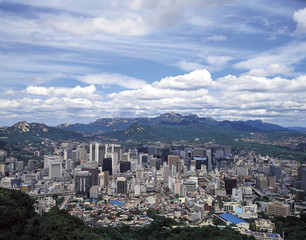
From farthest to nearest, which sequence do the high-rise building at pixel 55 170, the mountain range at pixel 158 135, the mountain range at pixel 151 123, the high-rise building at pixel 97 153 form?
1. the mountain range at pixel 151 123
2. the mountain range at pixel 158 135
3. the high-rise building at pixel 97 153
4. the high-rise building at pixel 55 170

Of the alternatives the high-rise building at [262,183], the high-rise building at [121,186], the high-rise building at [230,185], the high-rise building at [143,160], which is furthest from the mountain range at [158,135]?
the high-rise building at [121,186]

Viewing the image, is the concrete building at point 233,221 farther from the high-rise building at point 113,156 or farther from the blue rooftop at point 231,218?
the high-rise building at point 113,156

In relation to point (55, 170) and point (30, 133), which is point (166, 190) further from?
point (30, 133)

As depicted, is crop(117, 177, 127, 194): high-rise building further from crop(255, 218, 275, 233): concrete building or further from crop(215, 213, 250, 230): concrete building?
crop(255, 218, 275, 233): concrete building

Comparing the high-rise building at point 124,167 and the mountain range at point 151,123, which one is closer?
the high-rise building at point 124,167

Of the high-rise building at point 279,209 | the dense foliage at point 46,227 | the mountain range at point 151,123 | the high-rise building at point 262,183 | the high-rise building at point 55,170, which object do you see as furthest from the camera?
the mountain range at point 151,123

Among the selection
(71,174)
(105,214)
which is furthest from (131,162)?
(105,214)

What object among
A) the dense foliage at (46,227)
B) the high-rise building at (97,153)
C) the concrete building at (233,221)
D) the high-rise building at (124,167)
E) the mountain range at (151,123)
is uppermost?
the mountain range at (151,123)

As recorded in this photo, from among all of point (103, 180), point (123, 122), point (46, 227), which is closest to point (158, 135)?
point (123, 122)

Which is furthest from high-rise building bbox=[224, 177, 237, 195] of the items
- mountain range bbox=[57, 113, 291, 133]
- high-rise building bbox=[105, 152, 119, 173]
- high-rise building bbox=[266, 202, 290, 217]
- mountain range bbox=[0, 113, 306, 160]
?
mountain range bbox=[57, 113, 291, 133]
